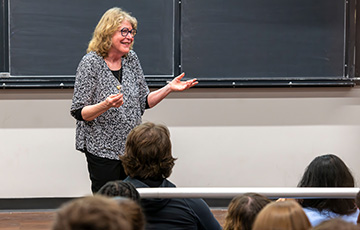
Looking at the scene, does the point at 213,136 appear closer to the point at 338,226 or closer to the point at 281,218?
the point at 281,218

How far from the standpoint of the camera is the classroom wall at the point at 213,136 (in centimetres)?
421

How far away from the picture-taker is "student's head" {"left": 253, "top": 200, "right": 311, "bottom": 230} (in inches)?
53.9

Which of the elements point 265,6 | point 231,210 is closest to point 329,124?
point 265,6

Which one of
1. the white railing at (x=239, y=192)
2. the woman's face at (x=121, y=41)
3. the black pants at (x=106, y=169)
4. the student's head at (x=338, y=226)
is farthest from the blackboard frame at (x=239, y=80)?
the student's head at (x=338, y=226)

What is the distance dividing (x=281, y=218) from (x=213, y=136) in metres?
2.98

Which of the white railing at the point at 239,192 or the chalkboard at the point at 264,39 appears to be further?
the chalkboard at the point at 264,39

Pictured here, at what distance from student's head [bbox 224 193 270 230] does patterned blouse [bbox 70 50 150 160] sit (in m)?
1.11

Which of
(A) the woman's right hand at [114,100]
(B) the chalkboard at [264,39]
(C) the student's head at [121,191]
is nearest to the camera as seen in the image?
(C) the student's head at [121,191]

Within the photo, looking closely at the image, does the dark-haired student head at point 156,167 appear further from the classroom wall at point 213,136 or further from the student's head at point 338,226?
the classroom wall at point 213,136

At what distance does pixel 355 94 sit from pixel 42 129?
2.42m

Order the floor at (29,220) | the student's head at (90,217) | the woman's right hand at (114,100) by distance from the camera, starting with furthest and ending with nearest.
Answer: the floor at (29,220) < the woman's right hand at (114,100) < the student's head at (90,217)

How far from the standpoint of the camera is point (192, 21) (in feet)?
13.7

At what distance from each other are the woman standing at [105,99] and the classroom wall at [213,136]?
54.8 inches

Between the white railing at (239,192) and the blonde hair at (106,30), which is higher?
the blonde hair at (106,30)
